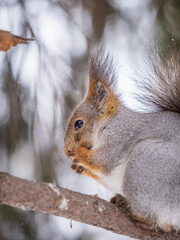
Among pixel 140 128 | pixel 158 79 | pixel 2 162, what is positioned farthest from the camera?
pixel 2 162

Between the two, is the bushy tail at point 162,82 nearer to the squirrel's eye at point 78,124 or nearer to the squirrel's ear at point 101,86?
the squirrel's ear at point 101,86

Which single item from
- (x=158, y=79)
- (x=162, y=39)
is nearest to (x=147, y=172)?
(x=158, y=79)

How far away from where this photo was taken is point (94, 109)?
7.66ft

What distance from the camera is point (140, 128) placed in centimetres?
214

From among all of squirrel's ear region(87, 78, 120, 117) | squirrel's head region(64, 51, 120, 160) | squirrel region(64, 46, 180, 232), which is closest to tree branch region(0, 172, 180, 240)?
squirrel region(64, 46, 180, 232)

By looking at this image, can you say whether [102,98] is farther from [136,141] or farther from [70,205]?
[70,205]

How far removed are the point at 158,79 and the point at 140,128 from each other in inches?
13.7

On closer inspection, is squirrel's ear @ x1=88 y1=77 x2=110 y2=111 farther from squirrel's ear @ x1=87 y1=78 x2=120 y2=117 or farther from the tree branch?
the tree branch

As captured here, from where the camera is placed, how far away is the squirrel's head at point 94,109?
2.23 metres

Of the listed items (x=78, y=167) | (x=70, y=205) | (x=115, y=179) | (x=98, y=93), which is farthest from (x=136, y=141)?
(x=70, y=205)

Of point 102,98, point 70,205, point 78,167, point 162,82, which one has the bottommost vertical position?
point 78,167

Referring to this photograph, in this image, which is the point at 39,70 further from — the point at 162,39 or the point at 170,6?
Answer: the point at 170,6

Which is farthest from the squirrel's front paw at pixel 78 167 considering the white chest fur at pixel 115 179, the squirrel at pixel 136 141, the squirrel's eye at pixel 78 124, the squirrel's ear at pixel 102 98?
the squirrel's ear at pixel 102 98

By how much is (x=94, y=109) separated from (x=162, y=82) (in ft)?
1.35
